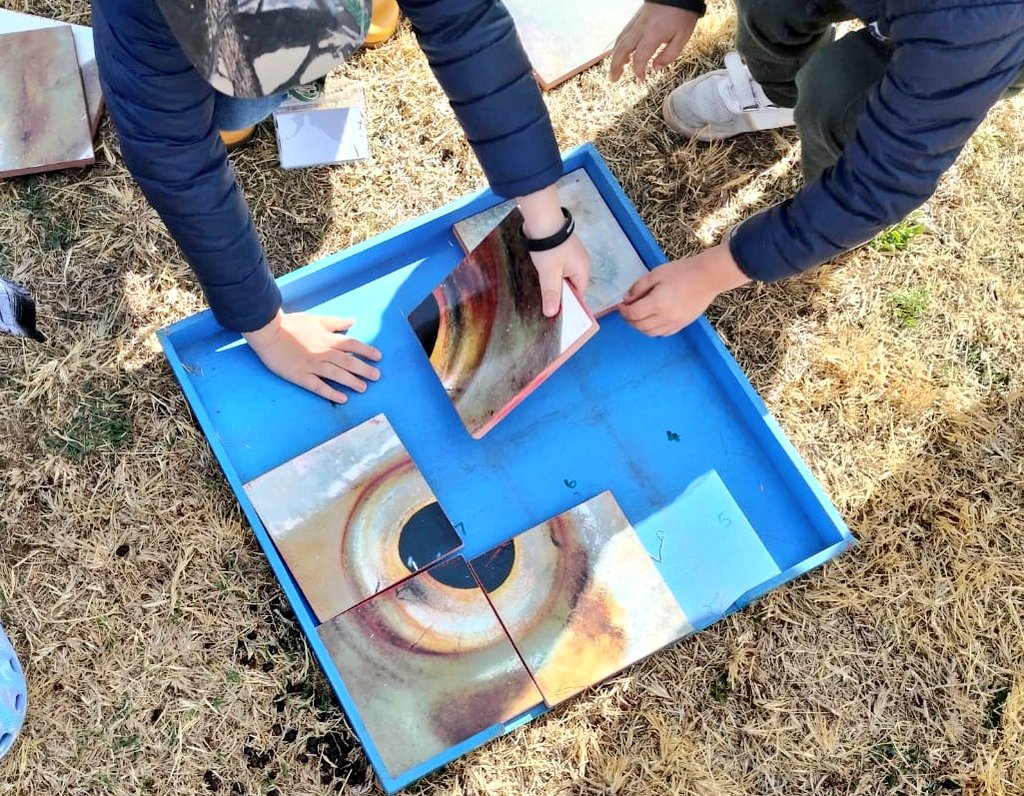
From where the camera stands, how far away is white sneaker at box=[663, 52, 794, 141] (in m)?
1.60

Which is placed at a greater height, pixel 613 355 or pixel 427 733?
pixel 613 355

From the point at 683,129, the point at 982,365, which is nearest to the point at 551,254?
the point at 683,129

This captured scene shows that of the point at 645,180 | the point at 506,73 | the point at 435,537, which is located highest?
the point at 506,73

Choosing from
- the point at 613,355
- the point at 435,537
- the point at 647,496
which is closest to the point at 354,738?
the point at 435,537

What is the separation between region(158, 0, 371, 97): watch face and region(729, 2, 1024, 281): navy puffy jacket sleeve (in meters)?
0.58

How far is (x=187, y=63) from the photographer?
971 millimetres

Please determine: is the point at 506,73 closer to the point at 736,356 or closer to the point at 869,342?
the point at 736,356

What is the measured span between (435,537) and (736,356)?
596mm

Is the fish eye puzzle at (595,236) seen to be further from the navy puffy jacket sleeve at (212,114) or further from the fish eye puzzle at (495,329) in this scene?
the navy puffy jacket sleeve at (212,114)

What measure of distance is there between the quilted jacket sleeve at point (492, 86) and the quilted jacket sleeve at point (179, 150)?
0.83 ft

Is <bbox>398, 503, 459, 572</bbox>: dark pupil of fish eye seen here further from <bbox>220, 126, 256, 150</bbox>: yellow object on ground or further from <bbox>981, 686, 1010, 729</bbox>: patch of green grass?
<bbox>981, 686, 1010, 729</bbox>: patch of green grass

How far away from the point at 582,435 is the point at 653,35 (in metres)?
0.61

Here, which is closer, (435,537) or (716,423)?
(435,537)

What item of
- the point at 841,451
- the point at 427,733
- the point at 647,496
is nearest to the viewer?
the point at 427,733
